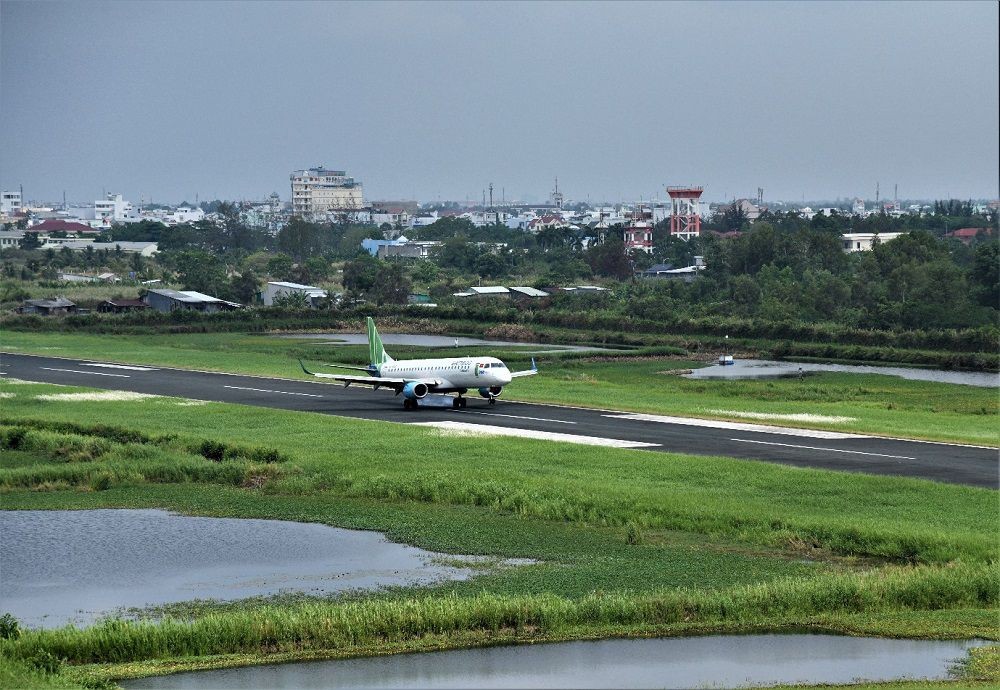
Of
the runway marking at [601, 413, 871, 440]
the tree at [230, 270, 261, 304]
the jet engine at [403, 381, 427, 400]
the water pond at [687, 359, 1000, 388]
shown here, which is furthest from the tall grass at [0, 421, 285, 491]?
the tree at [230, 270, 261, 304]

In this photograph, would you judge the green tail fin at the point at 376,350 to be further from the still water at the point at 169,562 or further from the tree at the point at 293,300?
the tree at the point at 293,300

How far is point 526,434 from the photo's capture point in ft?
200

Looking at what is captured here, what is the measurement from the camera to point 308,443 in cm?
5991

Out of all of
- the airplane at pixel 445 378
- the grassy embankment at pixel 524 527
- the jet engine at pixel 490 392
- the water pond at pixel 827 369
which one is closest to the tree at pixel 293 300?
the water pond at pixel 827 369

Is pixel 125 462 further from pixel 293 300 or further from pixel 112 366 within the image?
pixel 293 300

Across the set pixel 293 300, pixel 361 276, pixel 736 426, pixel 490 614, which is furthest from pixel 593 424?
pixel 361 276

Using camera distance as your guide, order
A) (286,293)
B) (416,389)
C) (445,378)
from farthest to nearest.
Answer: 1. (286,293)
2. (445,378)
3. (416,389)

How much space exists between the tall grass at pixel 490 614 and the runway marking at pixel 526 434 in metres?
22.0

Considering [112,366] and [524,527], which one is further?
[112,366]

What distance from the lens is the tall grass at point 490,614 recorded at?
102 feet

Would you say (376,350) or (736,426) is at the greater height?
(376,350)

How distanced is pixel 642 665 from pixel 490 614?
4532mm

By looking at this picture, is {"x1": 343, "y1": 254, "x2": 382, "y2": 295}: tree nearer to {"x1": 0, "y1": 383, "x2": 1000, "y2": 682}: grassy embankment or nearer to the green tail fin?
the green tail fin


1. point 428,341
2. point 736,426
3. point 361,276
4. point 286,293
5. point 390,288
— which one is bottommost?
point 428,341
